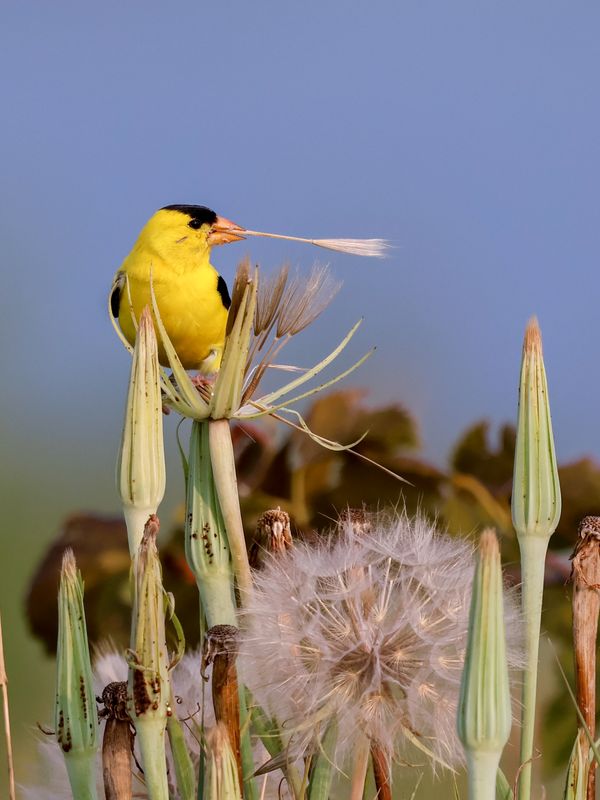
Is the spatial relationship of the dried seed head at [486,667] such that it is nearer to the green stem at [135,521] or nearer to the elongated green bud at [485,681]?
the elongated green bud at [485,681]

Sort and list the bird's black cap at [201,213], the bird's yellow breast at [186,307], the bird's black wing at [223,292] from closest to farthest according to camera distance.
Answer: the bird's yellow breast at [186,307] < the bird's black wing at [223,292] < the bird's black cap at [201,213]

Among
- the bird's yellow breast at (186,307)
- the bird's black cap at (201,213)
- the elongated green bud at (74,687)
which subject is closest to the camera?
the elongated green bud at (74,687)

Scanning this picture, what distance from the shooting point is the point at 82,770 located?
2.10ft

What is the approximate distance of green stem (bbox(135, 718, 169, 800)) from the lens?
2.03 ft

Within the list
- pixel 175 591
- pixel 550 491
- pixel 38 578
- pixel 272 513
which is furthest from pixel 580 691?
pixel 38 578

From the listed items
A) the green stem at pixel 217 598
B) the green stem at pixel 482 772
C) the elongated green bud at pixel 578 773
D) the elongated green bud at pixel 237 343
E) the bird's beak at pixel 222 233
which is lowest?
the elongated green bud at pixel 578 773

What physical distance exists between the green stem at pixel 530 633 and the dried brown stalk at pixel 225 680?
20 centimetres

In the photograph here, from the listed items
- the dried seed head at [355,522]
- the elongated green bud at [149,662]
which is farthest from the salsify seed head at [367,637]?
the elongated green bud at [149,662]

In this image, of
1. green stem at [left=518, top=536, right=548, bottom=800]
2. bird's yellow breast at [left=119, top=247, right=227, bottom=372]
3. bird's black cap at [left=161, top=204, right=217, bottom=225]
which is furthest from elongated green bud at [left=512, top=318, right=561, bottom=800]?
bird's black cap at [left=161, top=204, right=217, bottom=225]

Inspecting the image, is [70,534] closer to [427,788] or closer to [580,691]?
[427,788]

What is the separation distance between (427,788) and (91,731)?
46 centimetres

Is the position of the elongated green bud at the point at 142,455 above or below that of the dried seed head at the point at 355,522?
above

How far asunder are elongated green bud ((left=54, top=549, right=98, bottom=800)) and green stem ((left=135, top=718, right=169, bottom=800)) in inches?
1.3

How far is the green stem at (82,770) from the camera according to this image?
64cm
